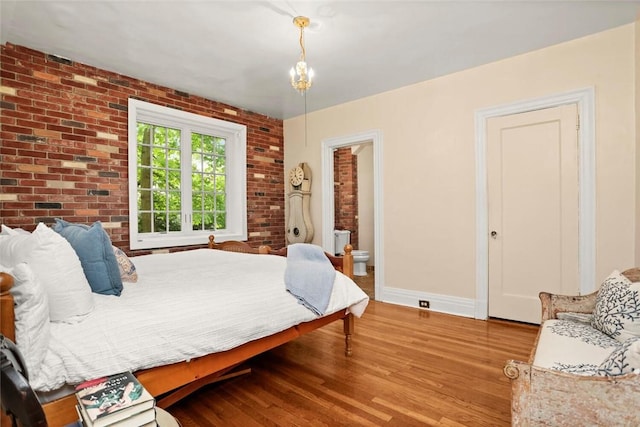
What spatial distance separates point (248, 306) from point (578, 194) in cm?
291

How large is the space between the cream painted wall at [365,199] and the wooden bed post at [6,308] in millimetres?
5840

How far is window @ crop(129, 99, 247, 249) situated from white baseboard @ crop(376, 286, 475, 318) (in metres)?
2.05

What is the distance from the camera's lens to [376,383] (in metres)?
2.11

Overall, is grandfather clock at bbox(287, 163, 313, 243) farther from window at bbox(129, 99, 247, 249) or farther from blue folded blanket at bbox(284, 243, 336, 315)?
blue folded blanket at bbox(284, 243, 336, 315)

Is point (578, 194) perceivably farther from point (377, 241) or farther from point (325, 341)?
point (325, 341)

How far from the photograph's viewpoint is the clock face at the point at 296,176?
4.80m

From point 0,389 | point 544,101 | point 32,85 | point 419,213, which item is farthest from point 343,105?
point 0,389

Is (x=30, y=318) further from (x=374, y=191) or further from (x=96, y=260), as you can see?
(x=374, y=191)

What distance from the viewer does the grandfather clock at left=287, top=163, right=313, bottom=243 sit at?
4.79 m

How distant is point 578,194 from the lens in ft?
9.61

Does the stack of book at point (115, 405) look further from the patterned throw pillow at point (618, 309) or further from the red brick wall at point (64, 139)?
the red brick wall at point (64, 139)

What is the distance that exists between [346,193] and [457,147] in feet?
11.1

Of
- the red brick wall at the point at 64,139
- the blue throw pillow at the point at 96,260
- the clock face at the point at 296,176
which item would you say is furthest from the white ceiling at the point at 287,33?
the blue throw pillow at the point at 96,260

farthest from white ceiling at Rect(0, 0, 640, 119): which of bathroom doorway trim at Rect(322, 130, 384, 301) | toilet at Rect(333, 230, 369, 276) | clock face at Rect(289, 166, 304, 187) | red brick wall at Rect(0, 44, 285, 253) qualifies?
toilet at Rect(333, 230, 369, 276)
